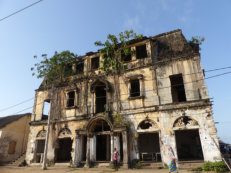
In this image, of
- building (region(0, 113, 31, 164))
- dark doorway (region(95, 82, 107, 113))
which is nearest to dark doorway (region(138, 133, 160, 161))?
dark doorway (region(95, 82, 107, 113))

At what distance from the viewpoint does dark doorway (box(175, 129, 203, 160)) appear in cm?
1633

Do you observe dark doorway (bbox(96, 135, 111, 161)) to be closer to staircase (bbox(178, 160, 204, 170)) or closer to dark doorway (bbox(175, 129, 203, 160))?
dark doorway (bbox(175, 129, 203, 160))

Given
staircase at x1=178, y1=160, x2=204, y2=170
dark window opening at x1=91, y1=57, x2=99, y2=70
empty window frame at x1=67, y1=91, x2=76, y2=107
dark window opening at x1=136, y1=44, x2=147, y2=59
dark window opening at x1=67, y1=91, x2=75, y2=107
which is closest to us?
staircase at x1=178, y1=160, x2=204, y2=170

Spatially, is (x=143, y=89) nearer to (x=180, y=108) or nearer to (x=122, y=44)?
(x=180, y=108)

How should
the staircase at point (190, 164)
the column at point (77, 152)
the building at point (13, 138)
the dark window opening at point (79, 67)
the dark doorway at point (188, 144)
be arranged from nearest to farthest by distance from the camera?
the staircase at point (190, 164) < the column at point (77, 152) < the dark doorway at point (188, 144) < the dark window opening at point (79, 67) < the building at point (13, 138)

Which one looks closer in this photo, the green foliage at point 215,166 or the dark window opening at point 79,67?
the green foliage at point 215,166

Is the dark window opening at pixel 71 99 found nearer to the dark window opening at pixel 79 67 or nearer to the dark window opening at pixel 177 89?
the dark window opening at pixel 79 67

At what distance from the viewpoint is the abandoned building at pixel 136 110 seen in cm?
1233

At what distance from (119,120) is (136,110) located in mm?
1646

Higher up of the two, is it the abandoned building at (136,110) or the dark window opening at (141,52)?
the dark window opening at (141,52)

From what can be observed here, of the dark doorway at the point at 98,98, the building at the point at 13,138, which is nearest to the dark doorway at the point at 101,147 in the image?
the dark doorway at the point at 98,98

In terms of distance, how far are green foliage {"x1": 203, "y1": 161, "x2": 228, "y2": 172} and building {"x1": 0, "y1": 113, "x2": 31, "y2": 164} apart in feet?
67.0

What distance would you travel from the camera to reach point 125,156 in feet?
41.4

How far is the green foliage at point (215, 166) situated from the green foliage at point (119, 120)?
5.86m
